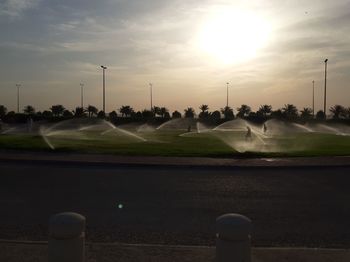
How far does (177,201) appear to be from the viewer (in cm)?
1113

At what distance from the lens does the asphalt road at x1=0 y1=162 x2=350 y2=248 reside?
8.15 m

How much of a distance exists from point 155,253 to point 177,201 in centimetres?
453

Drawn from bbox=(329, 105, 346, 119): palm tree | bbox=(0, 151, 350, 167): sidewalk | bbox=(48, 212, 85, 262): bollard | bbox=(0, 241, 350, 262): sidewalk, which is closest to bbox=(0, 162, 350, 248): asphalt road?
bbox=(0, 151, 350, 167): sidewalk

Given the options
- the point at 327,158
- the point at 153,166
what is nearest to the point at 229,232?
the point at 153,166

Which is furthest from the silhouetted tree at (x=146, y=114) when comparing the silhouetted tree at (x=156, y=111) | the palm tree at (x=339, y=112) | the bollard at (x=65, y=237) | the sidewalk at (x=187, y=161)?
the bollard at (x=65, y=237)

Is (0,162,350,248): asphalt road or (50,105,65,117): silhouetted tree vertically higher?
(50,105,65,117): silhouetted tree

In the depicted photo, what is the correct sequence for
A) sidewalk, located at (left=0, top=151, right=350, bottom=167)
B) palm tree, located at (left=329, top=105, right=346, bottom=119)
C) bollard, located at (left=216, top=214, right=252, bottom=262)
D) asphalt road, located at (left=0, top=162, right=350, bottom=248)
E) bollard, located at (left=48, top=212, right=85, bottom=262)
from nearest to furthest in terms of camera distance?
bollard, located at (left=216, top=214, right=252, bottom=262)
bollard, located at (left=48, top=212, right=85, bottom=262)
asphalt road, located at (left=0, top=162, right=350, bottom=248)
sidewalk, located at (left=0, top=151, right=350, bottom=167)
palm tree, located at (left=329, top=105, right=346, bottom=119)

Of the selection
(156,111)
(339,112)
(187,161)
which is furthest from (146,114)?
(187,161)

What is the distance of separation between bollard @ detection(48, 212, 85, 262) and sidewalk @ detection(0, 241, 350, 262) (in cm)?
147

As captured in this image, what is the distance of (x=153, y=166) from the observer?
692 inches

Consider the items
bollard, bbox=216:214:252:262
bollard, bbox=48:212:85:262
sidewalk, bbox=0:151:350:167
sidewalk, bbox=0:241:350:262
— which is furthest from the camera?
sidewalk, bbox=0:151:350:167

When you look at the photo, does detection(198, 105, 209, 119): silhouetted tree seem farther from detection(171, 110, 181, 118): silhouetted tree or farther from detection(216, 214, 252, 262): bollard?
detection(216, 214, 252, 262): bollard

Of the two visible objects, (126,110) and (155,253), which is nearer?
(155,253)

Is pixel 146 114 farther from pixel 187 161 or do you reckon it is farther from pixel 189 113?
pixel 187 161
